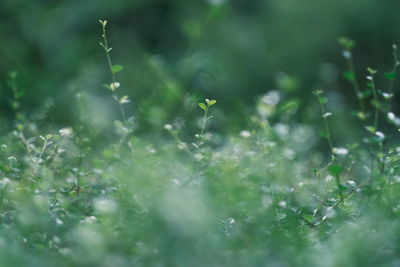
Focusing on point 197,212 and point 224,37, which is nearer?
point 197,212

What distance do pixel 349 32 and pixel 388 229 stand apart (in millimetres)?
5255

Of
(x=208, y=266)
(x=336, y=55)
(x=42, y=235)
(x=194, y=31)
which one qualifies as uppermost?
(x=194, y=31)

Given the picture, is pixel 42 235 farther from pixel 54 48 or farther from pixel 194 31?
pixel 54 48

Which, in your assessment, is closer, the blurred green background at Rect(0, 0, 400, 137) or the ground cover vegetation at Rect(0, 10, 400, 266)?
the ground cover vegetation at Rect(0, 10, 400, 266)

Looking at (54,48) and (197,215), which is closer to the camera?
(197,215)

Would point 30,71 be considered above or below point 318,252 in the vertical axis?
above

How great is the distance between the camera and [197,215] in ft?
3.00

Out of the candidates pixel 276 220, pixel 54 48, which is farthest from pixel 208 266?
pixel 54 48

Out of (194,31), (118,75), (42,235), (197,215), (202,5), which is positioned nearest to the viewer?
(197,215)

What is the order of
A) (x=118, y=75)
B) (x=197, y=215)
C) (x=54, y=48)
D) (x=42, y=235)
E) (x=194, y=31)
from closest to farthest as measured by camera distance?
(x=197, y=215)
(x=42, y=235)
(x=194, y=31)
(x=118, y=75)
(x=54, y=48)

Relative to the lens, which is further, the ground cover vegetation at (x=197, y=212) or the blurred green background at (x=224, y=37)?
the blurred green background at (x=224, y=37)

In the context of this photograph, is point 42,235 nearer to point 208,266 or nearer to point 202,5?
point 208,266

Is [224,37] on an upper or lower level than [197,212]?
upper

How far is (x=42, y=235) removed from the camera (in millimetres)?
1166
